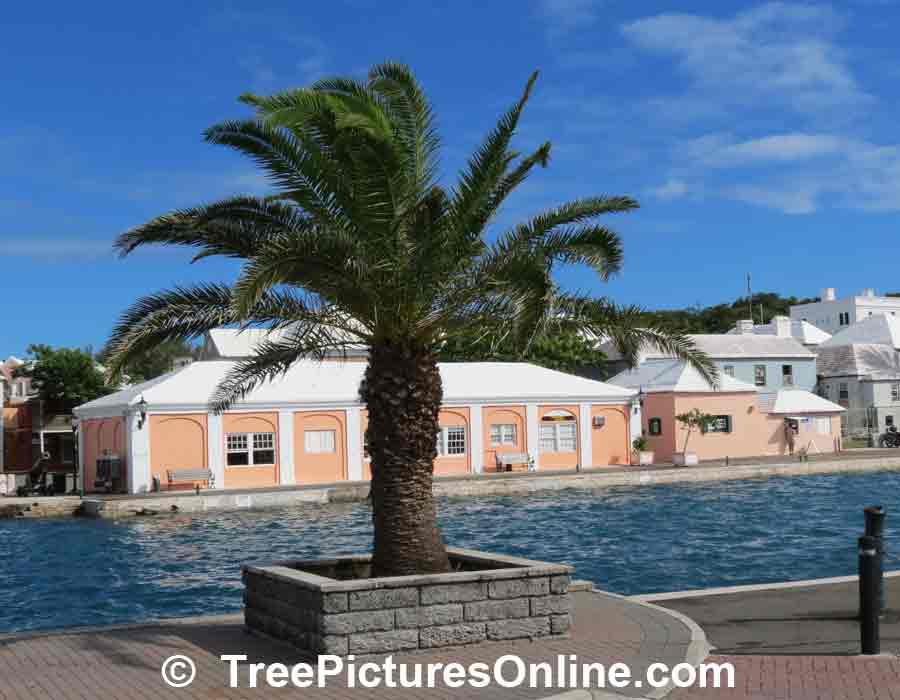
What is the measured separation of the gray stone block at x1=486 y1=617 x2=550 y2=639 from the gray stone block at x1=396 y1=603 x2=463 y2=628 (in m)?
0.38

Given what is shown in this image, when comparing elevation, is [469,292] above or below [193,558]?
above

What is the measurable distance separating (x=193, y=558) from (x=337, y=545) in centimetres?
380

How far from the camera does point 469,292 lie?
12.0 m

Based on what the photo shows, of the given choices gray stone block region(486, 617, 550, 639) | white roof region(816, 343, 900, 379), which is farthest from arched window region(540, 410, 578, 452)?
gray stone block region(486, 617, 550, 639)

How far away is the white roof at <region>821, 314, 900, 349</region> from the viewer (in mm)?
76688

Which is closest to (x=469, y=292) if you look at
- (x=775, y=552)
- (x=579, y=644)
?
(x=579, y=644)

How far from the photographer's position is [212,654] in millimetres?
10180

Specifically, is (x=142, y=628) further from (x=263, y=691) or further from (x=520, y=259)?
(x=520, y=259)

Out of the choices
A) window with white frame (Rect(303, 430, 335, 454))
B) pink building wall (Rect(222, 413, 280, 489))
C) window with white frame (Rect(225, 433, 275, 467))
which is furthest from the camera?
window with white frame (Rect(303, 430, 335, 454))

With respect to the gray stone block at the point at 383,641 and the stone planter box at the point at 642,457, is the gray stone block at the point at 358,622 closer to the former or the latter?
the gray stone block at the point at 383,641

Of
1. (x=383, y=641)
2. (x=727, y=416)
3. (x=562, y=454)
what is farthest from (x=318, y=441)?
(x=383, y=641)

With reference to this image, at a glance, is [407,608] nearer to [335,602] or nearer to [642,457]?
[335,602]

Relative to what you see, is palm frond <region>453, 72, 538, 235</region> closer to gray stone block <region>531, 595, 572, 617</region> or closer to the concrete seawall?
gray stone block <region>531, 595, 572, 617</region>

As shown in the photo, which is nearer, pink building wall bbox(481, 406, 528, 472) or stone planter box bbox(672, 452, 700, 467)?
pink building wall bbox(481, 406, 528, 472)
